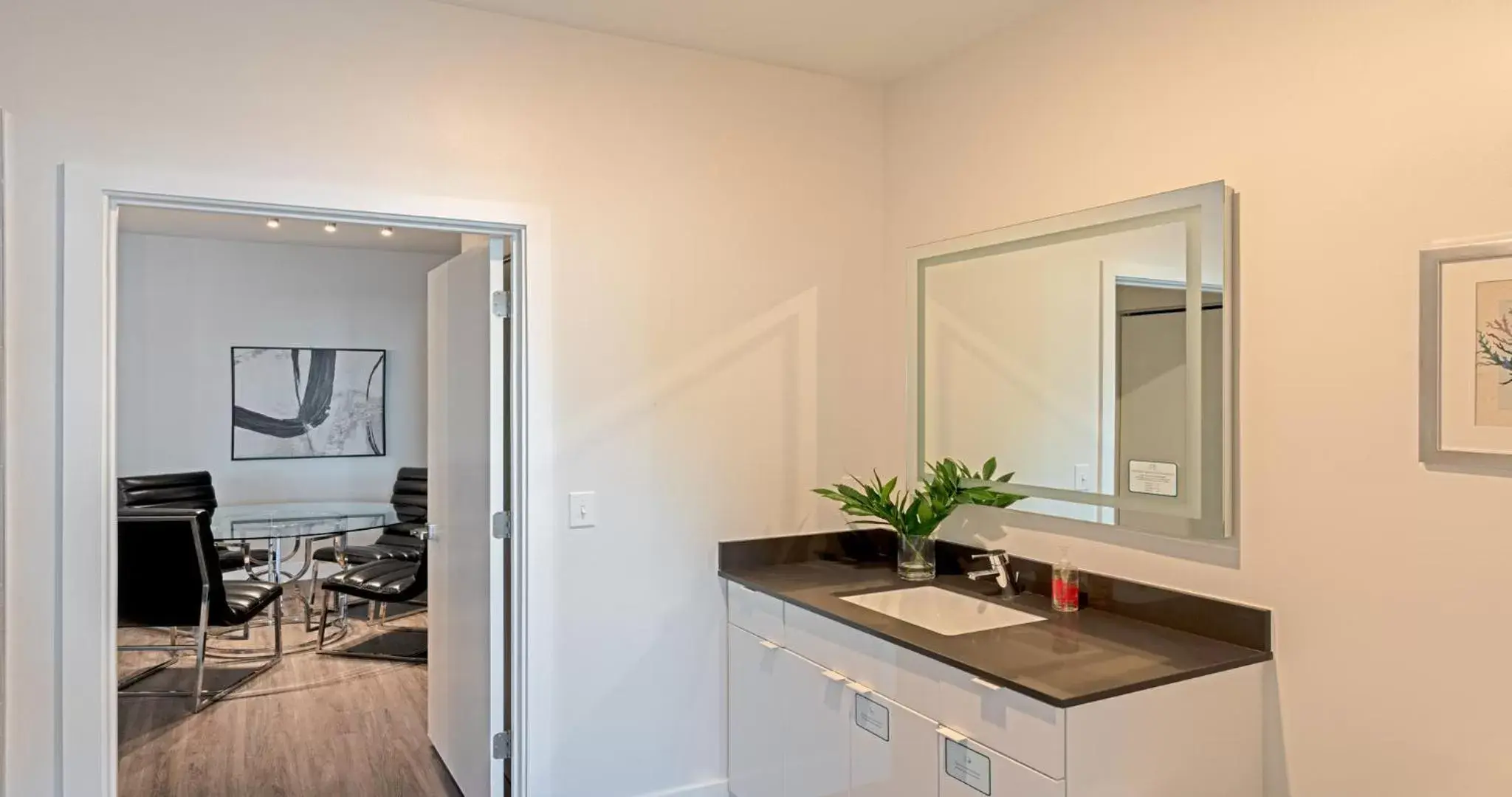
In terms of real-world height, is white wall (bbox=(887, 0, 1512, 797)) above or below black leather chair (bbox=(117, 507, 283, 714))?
above

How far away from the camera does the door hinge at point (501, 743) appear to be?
2.79 metres

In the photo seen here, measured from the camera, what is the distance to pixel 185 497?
213 inches

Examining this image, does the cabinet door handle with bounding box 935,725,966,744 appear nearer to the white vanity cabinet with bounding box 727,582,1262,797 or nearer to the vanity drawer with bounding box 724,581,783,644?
the white vanity cabinet with bounding box 727,582,1262,797

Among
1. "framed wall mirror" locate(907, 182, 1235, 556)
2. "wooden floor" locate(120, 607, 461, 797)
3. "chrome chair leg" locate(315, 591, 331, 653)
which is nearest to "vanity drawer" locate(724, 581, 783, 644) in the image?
"framed wall mirror" locate(907, 182, 1235, 556)

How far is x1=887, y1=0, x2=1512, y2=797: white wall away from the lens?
1.71 meters

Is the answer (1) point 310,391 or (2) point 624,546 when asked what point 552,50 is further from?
(1) point 310,391

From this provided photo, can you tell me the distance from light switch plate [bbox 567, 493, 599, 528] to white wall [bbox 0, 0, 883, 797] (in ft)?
0.08

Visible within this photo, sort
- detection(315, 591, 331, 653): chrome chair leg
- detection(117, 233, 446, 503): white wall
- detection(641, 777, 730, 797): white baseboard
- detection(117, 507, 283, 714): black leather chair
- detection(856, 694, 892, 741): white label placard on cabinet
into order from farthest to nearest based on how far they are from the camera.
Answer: detection(117, 233, 446, 503): white wall < detection(315, 591, 331, 653): chrome chair leg < detection(117, 507, 283, 714): black leather chair < detection(641, 777, 730, 797): white baseboard < detection(856, 694, 892, 741): white label placard on cabinet

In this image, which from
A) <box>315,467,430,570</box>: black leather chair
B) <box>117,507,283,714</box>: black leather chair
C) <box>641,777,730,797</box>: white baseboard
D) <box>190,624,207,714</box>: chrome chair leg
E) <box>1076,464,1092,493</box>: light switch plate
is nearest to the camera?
<box>1076,464,1092,493</box>: light switch plate

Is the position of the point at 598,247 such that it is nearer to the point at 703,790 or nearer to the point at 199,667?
the point at 703,790

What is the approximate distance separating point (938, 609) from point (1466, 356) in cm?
141

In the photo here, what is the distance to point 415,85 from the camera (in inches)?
99.0

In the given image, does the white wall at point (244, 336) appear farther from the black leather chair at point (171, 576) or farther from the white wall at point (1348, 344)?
the white wall at point (1348, 344)

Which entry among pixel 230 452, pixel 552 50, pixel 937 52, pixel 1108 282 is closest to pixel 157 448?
pixel 230 452
